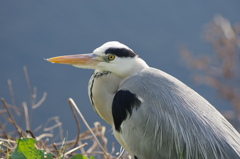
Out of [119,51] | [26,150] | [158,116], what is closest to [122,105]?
[158,116]

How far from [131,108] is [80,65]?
373 mm

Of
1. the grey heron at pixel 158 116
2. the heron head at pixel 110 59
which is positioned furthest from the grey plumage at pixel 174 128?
the heron head at pixel 110 59

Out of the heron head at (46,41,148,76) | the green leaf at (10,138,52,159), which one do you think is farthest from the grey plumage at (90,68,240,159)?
the green leaf at (10,138,52,159)

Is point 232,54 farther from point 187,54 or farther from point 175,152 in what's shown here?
point 175,152

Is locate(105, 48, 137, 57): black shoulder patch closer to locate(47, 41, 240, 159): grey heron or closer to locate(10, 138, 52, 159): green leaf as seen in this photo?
locate(47, 41, 240, 159): grey heron

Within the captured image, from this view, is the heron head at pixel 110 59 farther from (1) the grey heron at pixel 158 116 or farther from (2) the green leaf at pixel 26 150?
(2) the green leaf at pixel 26 150

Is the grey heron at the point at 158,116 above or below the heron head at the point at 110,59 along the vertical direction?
below

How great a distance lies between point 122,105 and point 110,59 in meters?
0.26

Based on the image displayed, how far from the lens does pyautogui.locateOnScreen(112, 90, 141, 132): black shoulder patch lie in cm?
204

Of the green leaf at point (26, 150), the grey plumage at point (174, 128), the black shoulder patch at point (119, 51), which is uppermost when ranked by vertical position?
the black shoulder patch at point (119, 51)

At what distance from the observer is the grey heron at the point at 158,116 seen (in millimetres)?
1945

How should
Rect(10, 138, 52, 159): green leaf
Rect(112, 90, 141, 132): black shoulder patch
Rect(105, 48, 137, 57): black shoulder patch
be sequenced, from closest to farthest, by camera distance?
Rect(10, 138, 52, 159): green leaf, Rect(112, 90, 141, 132): black shoulder patch, Rect(105, 48, 137, 57): black shoulder patch

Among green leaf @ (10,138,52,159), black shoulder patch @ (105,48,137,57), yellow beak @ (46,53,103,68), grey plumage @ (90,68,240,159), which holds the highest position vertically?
black shoulder patch @ (105,48,137,57)

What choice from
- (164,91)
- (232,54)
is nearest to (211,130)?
(164,91)
